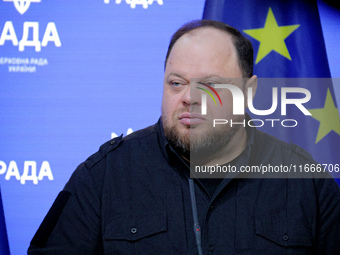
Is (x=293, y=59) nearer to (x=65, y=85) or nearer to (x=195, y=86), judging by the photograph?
(x=195, y=86)

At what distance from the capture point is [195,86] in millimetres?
1471

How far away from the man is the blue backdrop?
361 mm

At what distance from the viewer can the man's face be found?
146cm

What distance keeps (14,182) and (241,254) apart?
1119mm

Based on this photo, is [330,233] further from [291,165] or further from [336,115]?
[336,115]

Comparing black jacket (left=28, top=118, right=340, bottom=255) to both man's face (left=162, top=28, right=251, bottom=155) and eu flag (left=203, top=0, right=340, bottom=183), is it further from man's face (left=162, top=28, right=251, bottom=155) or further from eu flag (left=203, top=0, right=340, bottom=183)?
eu flag (left=203, top=0, right=340, bottom=183)

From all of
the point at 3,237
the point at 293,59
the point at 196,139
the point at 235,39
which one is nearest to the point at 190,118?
the point at 196,139

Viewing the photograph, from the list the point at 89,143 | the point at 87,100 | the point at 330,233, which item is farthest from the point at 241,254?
the point at 87,100

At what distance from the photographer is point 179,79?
58.3 inches

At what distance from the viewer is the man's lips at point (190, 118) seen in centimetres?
145

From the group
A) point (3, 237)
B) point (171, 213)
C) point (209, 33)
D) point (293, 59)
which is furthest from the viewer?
point (293, 59)

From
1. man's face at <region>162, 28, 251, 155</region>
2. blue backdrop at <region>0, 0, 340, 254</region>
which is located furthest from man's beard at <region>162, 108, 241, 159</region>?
blue backdrop at <region>0, 0, 340, 254</region>

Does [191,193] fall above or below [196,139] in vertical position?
below

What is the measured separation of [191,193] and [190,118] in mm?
270
